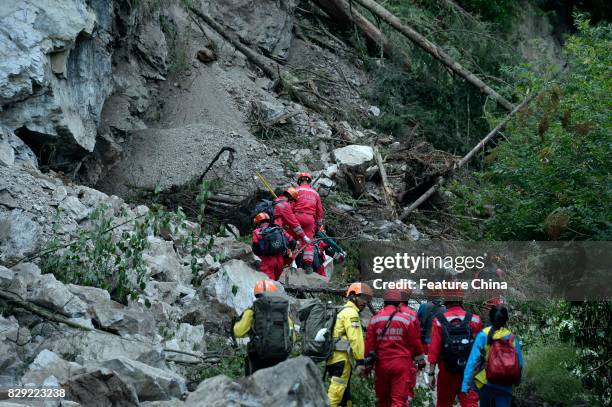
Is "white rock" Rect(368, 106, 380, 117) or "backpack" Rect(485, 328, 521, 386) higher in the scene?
"white rock" Rect(368, 106, 380, 117)

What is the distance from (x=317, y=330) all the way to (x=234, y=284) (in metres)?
2.30

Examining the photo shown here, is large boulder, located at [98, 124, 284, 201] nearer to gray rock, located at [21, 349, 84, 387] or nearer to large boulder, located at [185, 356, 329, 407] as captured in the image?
gray rock, located at [21, 349, 84, 387]

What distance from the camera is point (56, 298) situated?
795 cm

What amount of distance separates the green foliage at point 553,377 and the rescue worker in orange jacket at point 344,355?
2.65 metres

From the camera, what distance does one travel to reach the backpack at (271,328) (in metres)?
6.86

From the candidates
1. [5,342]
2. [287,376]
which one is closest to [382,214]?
[5,342]

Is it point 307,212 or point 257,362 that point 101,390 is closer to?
point 257,362

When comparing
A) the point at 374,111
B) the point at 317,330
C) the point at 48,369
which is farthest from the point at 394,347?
the point at 374,111

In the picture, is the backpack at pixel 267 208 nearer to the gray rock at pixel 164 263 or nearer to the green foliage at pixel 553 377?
the gray rock at pixel 164 263

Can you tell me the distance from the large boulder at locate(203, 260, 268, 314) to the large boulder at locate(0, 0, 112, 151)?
11.8 ft

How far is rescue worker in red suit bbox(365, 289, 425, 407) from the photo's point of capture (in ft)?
24.6

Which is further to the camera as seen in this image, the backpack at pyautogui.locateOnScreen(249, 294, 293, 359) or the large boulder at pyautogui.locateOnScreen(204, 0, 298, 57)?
the large boulder at pyautogui.locateOnScreen(204, 0, 298, 57)

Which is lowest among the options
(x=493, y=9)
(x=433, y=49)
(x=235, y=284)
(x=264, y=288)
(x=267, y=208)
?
(x=235, y=284)

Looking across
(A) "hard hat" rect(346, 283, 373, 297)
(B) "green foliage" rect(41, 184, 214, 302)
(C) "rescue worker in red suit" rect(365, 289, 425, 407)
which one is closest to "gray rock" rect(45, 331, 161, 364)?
(B) "green foliage" rect(41, 184, 214, 302)
